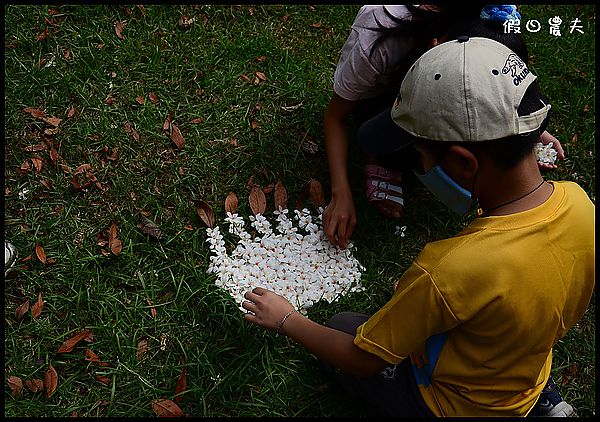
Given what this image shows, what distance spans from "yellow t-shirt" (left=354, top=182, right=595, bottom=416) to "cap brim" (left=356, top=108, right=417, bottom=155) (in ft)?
1.08

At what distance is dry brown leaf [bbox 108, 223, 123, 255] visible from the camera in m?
2.24

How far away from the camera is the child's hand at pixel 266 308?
1.87 metres

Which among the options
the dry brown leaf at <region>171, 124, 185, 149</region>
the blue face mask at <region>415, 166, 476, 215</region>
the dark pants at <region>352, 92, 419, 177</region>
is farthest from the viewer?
the dry brown leaf at <region>171, 124, 185, 149</region>

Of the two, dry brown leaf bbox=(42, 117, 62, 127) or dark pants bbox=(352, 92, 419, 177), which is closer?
dark pants bbox=(352, 92, 419, 177)

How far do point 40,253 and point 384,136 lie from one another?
1413mm

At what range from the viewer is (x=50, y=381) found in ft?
6.63

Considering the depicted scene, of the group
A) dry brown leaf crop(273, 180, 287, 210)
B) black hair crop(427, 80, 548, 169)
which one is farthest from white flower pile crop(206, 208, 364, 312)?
black hair crop(427, 80, 548, 169)

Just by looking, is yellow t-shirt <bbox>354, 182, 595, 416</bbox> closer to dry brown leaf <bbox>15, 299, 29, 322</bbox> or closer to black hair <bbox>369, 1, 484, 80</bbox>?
black hair <bbox>369, 1, 484, 80</bbox>

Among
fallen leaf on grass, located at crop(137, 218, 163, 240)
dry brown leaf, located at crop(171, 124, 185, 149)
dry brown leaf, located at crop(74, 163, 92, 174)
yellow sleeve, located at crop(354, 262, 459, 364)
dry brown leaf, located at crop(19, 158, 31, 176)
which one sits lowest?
fallen leaf on grass, located at crop(137, 218, 163, 240)

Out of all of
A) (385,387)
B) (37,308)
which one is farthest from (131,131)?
(385,387)

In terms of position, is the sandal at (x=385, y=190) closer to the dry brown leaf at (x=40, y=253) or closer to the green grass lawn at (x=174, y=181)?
the green grass lawn at (x=174, y=181)

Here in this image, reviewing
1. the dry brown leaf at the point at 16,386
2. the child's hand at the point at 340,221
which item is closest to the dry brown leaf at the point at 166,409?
the dry brown leaf at the point at 16,386

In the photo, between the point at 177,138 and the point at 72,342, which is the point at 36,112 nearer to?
the point at 177,138

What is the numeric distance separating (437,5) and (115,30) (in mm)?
1689
